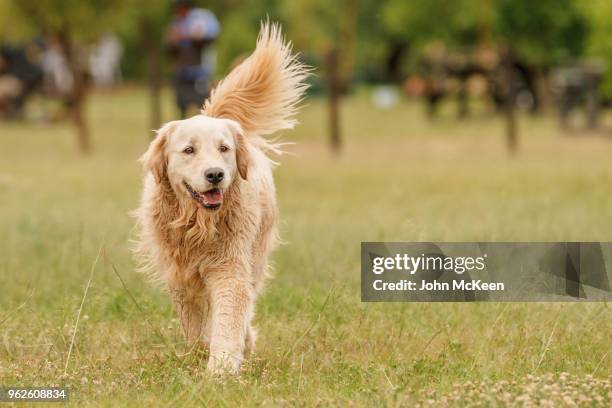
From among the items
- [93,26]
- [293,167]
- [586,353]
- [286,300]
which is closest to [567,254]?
[586,353]

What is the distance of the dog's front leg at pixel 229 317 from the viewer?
5230 mm

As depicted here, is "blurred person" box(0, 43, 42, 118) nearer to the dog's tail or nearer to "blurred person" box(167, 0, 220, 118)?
"blurred person" box(167, 0, 220, 118)

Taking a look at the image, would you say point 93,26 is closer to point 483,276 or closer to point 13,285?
point 13,285

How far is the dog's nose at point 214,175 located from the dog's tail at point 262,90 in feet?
3.62

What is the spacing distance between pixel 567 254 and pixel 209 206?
7.40 feet

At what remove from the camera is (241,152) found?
18.8ft

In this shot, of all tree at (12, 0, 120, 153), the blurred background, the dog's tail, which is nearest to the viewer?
the dog's tail

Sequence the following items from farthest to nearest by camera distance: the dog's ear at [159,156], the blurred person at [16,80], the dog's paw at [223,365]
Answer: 1. the blurred person at [16,80]
2. the dog's ear at [159,156]
3. the dog's paw at [223,365]

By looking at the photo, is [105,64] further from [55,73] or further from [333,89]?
[333,89]

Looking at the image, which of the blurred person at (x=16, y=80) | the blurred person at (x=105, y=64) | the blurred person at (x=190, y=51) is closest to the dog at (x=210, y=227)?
the blurred person at (x=190, y=51)

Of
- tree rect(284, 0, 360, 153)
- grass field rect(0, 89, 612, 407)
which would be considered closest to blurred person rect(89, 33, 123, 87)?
tree rect(284, 0, 360, 153)

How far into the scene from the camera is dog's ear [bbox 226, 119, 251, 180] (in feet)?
18.8

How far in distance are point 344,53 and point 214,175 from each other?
103 feet

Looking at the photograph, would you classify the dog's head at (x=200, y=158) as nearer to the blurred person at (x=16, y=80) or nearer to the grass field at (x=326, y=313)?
the grass field at (x=326, y=313)
